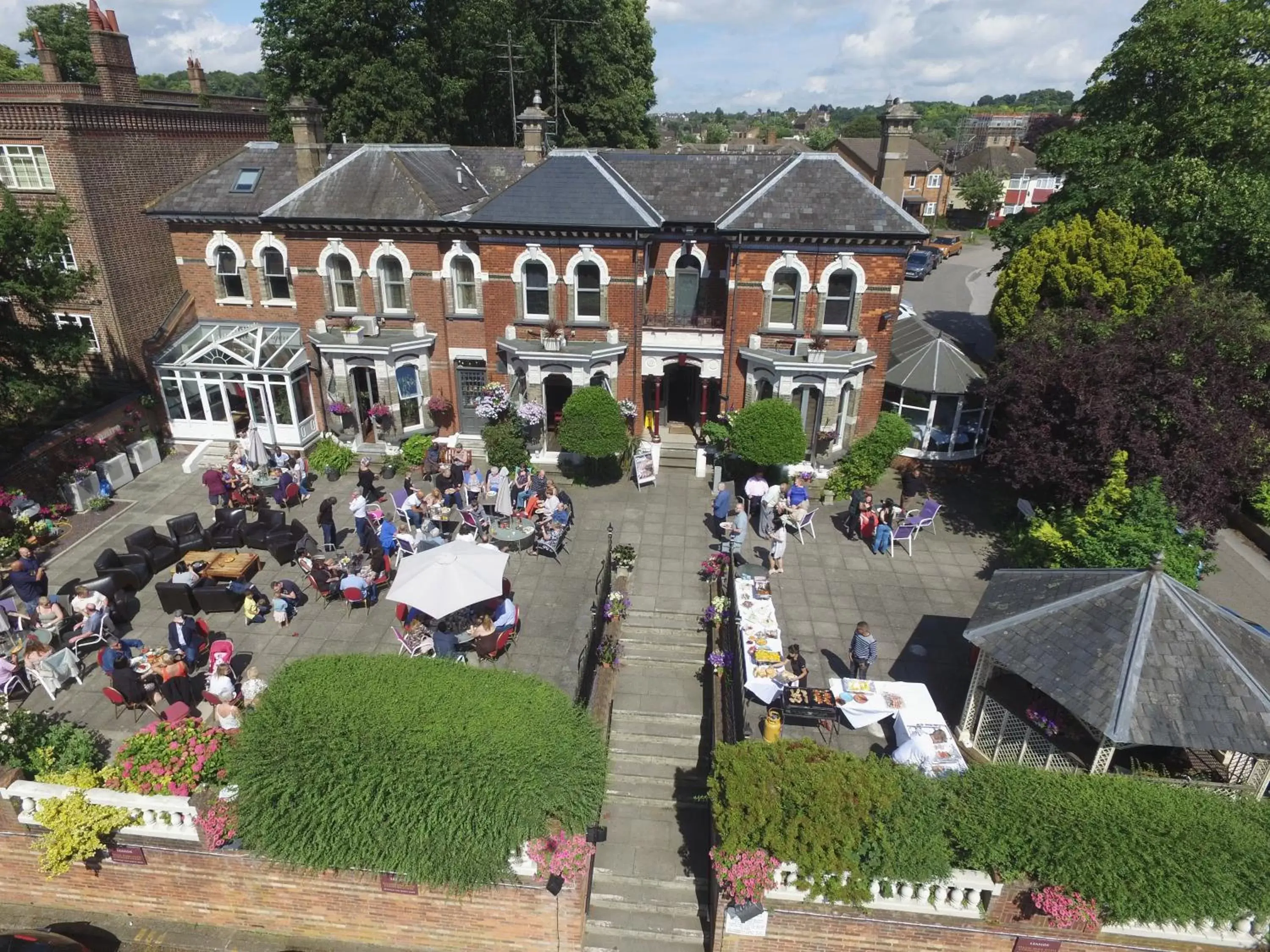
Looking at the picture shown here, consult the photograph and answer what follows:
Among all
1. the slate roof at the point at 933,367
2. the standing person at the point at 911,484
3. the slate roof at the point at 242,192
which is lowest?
the standing person at the point at 911,484

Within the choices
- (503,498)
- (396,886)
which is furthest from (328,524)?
(396,886)

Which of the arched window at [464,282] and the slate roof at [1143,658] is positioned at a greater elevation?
the arched window at [464,282]

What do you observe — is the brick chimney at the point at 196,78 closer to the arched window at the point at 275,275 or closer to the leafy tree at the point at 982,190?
the arched window at the point at 275,275

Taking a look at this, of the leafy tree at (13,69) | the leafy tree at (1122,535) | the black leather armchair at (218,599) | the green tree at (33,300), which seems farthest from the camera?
the leafy tree at (13,69)

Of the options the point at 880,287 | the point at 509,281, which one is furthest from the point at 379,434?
the point at 880,287

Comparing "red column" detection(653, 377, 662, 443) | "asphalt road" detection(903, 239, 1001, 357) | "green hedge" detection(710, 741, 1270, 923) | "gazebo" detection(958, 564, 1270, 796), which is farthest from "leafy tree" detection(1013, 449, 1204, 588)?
"red column" detection(653, 377, 662, 443)

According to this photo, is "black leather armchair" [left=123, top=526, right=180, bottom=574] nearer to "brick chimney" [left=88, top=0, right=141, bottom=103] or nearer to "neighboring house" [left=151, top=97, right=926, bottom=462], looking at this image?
"neighboring house" [left=151, top=97, right=926, bottom=462]

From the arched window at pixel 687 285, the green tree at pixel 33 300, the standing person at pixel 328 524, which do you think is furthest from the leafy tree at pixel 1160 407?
the green tree at pixel 33 300

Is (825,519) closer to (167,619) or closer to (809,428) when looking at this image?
(809,428)
